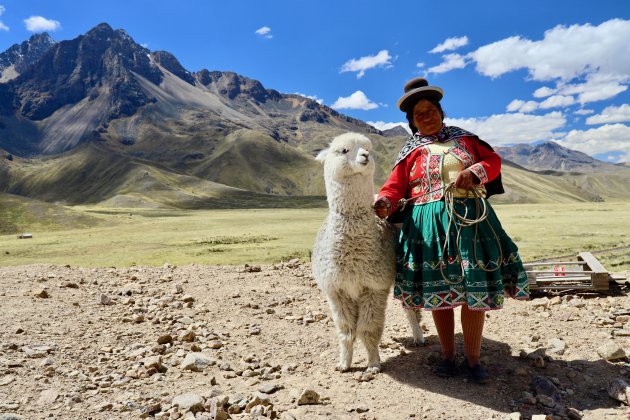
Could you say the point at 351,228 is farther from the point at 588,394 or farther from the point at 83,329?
the point at 83,329

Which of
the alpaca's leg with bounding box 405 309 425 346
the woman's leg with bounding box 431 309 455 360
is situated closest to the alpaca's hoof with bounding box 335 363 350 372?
the woman's leg with bounding box 431 309 455 360

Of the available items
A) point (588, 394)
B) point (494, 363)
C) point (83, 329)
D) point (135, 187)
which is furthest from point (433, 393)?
point (135, 187)

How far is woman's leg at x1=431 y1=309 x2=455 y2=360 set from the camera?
4406 millimetres

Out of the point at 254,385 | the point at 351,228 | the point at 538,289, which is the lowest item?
the point at 254,385

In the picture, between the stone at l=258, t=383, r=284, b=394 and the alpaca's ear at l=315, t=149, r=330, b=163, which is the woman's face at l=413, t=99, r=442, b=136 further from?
the stone at l=258, t=383, r=284, b=394

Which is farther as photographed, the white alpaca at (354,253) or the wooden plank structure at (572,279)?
the wooden plank structure at (572,279)

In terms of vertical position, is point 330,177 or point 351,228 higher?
point 330,177

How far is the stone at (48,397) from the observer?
3.97 meters

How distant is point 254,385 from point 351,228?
180cm

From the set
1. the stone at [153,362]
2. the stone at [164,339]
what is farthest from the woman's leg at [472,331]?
the stone at [164,339]

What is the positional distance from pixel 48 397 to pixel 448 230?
154 inches

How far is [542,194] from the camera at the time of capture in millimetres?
154625

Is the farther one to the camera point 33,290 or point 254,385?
point 33,290

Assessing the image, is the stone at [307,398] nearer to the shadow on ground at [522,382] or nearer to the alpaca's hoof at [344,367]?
the alpaca's hoof at [344,367]
